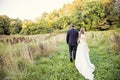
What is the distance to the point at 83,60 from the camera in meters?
5.30

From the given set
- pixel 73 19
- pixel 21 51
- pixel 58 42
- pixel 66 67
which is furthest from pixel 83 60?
pixel 21 51

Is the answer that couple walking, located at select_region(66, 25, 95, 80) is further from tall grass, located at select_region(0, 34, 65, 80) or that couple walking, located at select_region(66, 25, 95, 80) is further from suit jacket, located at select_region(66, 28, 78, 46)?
→ tall grass, located at select_region(0, 34, 65, 80)

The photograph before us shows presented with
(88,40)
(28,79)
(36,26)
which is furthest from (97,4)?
(28,79)

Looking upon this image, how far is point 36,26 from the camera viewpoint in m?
→ 5.11

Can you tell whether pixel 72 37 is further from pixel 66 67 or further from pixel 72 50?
pixel 66 67

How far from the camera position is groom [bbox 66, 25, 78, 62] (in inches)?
207

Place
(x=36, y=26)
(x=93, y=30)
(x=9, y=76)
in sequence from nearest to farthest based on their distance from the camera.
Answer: (x=9, y=76) < (x=36, y=26) < (x=93, y=30)

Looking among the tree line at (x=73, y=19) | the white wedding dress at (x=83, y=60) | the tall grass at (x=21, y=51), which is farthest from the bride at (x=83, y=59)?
the tall grass at (x=21, y=51)

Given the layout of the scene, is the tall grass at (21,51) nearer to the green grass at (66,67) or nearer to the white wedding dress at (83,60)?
the green grass at (66,67)

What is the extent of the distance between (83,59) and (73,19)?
2.02 ft

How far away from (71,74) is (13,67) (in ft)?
2.71

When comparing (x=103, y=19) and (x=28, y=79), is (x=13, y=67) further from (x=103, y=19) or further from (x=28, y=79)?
(x=103, y=19)

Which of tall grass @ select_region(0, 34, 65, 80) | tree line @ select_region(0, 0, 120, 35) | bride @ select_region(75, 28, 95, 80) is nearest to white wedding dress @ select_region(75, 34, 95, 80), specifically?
bride @ select_region(75, 28, 95, 80)

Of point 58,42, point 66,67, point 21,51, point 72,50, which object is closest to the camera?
point 21,51
